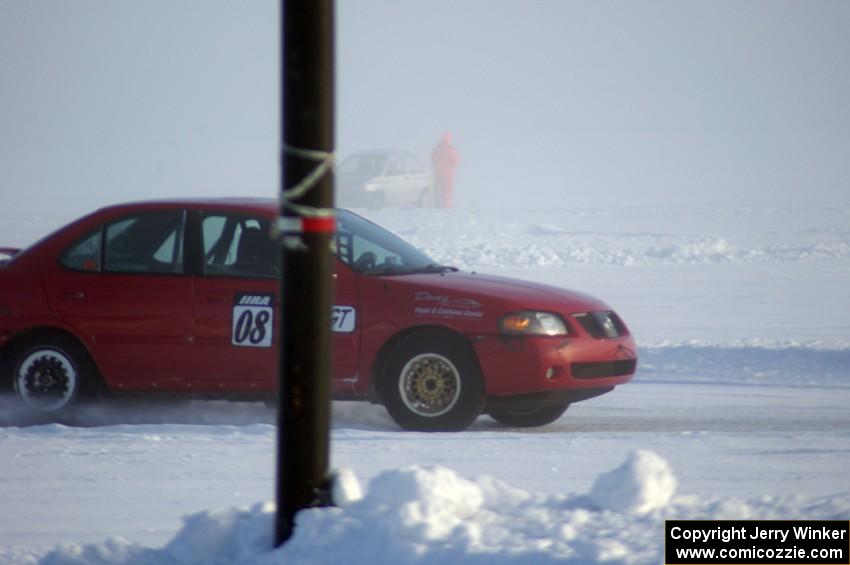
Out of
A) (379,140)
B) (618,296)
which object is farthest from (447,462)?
(379,140)

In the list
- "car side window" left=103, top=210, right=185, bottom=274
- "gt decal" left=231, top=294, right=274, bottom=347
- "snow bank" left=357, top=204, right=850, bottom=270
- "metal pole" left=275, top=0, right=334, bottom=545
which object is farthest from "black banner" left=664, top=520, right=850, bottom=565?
"snow bank" left=357, top=204, right=850, bottom=270

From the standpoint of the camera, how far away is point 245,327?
26.3 feet

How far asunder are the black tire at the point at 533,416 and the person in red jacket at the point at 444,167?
24.8 m

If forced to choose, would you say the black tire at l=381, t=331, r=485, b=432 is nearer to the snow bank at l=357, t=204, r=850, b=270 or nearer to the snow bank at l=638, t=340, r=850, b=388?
the snow bank at l=638, t=340, r=850, b=388

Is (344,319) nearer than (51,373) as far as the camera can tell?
Yes

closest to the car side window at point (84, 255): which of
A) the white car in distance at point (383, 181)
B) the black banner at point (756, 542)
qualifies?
the black banner at point (756, 542)

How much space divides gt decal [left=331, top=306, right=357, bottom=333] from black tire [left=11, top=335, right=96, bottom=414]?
1.66m

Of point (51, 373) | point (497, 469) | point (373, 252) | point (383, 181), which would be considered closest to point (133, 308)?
point (51, 373)

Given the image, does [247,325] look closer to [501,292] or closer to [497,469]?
[501,292]

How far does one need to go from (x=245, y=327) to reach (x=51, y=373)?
1355 mm

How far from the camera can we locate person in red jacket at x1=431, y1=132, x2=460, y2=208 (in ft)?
110

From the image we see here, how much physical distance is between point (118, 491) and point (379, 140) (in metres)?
47.3

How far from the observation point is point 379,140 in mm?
53219

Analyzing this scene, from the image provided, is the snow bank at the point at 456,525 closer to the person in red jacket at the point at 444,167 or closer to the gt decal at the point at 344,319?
the gt decal at the point at 344,319
